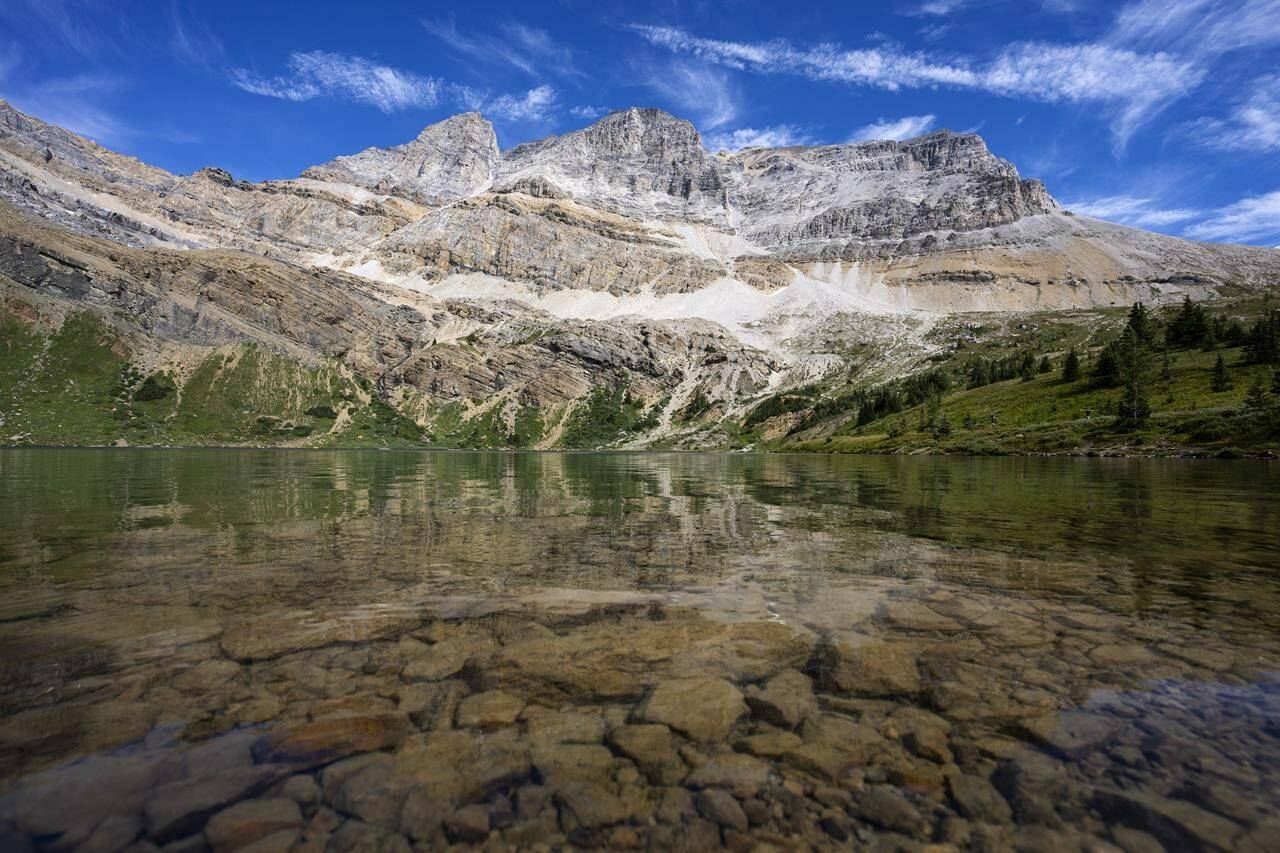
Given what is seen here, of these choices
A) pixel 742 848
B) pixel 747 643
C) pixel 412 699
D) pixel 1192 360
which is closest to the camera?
pixel 742 848

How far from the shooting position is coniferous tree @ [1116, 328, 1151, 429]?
3676 inches

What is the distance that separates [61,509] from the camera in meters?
27.6

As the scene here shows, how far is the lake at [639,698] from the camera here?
5371 mm

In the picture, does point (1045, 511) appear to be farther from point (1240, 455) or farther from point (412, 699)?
point (1240, 455)

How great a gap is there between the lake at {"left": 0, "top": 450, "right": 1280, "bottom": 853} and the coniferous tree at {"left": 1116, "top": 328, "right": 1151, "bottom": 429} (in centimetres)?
9723

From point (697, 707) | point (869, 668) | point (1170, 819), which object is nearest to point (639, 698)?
point (697, 707)

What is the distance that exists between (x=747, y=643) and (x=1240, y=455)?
9341 centimetres

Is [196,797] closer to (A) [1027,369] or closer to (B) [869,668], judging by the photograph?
(B) [869,668]

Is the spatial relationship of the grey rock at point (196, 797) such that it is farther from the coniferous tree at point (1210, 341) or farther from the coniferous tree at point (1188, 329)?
the coniferous tree at point (1188, 329)

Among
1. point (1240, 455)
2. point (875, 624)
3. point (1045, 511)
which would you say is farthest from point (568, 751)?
Answer: point (1240, 455)

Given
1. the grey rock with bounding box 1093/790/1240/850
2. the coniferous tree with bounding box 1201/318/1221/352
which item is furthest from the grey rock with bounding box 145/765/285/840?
the coniferous tree with bounding box 1201/318/1221/352

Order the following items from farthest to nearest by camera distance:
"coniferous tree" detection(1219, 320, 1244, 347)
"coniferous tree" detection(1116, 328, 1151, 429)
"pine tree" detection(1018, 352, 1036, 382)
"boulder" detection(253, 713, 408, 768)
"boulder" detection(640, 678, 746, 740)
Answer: "pine tree" detection(1018, 352, 1036, 382), "coniferous tree" detection(1219, 320, 1244, 347), "coniferous tree" detection(1116, 328, 1151, 429), "boulder" detection(640, 678, 746, 740), "boulder" detection(253, 713, 408, 768)

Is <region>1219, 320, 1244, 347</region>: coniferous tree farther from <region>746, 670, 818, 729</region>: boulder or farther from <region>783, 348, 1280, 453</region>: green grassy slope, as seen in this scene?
<region>746, 670, 818, 729</region>: boulder

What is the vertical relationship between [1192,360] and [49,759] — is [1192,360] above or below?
above
